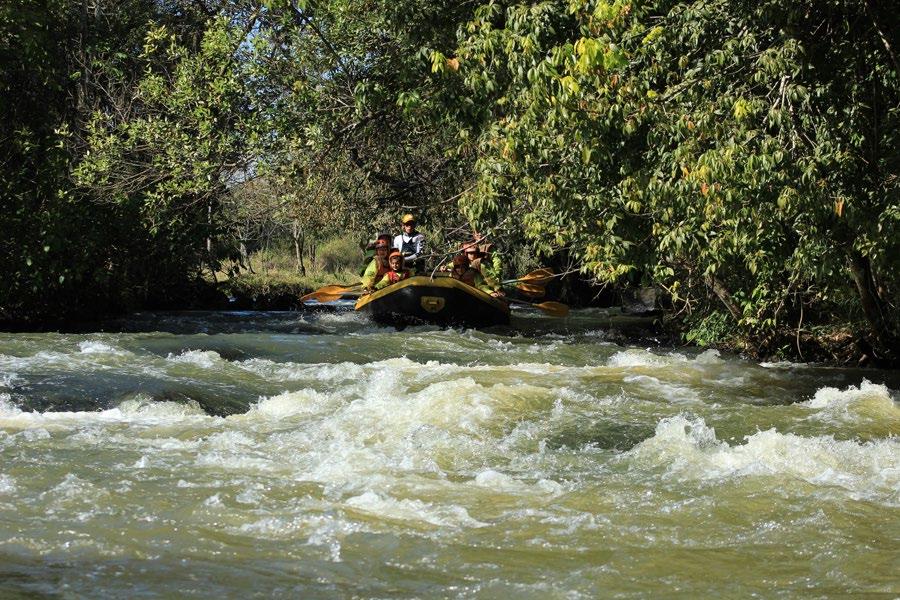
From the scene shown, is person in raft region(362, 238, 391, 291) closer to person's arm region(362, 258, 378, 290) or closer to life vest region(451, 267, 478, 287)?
person's arm region(362, 258, 378, 290)

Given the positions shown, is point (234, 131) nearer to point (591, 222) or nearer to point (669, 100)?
point (591, 222)

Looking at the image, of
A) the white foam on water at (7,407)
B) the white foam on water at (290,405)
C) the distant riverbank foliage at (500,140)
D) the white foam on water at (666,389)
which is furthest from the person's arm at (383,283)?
the white foam on water at (7,407)

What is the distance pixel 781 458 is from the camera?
21.7ft

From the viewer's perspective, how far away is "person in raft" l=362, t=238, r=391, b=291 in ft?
54.7

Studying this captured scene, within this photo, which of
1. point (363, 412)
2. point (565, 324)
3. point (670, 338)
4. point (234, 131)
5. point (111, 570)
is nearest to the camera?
point (111, 570)

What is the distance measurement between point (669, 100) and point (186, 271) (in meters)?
13.3

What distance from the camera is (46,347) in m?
11.2

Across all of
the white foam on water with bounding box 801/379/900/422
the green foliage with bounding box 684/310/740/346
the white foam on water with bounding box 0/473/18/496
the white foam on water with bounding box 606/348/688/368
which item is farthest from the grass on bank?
the white foam on water with bounding box 0/473/18/496

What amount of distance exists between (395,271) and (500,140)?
24.4 feet

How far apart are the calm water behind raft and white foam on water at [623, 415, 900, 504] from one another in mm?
24

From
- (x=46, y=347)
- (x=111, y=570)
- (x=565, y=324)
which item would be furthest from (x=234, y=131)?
(x=111, y=570)

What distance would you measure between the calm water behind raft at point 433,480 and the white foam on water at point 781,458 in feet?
0.08

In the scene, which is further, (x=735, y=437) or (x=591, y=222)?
(x=591, y=222)

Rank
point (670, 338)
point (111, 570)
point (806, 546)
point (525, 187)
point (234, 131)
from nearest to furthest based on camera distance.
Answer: point (111, 570) → point (806, 546) → point (525, 187) → point (234, 131) → point (670, 338)
